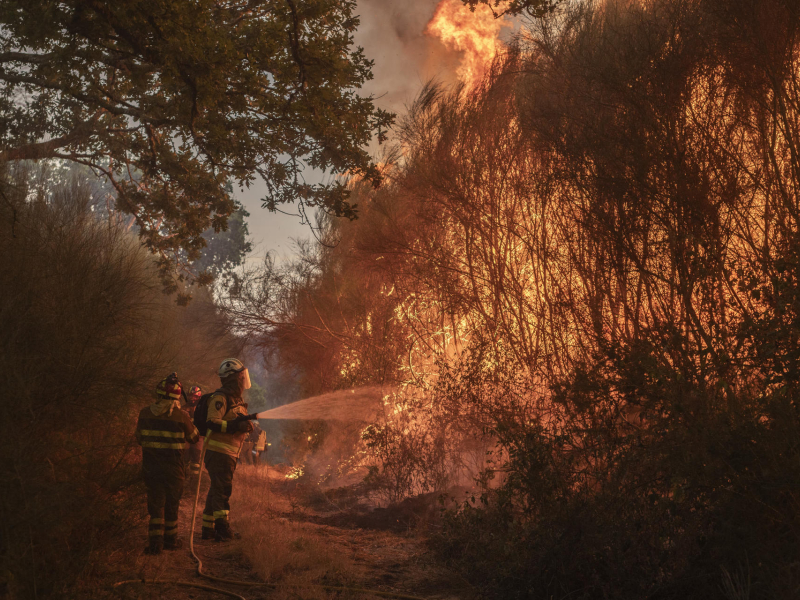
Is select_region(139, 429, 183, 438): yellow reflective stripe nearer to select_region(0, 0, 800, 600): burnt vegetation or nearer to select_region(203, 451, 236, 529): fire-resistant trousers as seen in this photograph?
select_region(0, 0, 800, 600): burnt vegetation

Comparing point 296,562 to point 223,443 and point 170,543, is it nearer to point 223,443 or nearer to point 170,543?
point 170,543

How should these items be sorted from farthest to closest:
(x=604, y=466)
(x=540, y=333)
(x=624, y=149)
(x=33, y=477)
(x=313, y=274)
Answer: (x=313, y=274) < (x=540, y=333) < (x=624, y=149) < (x=604, y=466) < (x=33, y=477)

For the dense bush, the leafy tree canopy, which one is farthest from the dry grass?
the leafy tree canopy

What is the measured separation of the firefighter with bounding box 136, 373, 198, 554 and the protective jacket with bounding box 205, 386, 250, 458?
0.66 metres

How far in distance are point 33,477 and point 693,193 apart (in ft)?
21.0

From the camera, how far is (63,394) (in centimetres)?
564

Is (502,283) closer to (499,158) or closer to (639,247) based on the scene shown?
(499,158)

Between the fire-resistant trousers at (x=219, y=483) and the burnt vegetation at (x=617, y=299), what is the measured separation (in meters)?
2.55

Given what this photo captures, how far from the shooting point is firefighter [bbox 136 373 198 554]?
6.23 meters

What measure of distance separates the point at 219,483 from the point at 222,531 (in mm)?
632

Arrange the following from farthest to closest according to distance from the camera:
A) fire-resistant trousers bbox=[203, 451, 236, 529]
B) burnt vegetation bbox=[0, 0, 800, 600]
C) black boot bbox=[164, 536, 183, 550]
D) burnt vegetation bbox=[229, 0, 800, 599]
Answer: fire-resistant trousers bbox=[203, 451, 236, 529], black boot bbox=[164, 536, 183, 550], burnt vegetation bbox=[229, 0, 800, 599], burnt vegetation bbox=[0, 0, 800, 600]

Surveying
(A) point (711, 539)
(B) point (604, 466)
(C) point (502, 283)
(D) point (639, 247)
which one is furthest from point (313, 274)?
(A) point (711, 539)

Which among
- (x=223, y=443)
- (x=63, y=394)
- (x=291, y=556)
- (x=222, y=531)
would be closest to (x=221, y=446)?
(x=223, y=443)

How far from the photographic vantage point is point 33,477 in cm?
429
